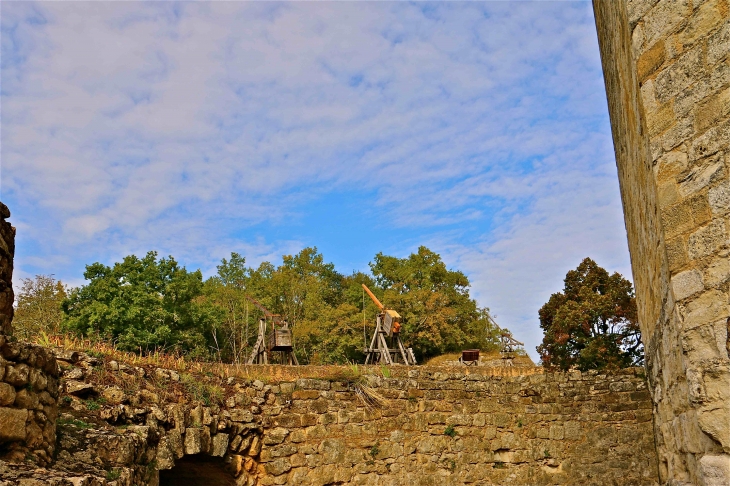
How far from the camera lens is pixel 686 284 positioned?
3.00 meters

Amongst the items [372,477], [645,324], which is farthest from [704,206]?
[372,477]

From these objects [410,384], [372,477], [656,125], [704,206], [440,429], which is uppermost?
[656,125]

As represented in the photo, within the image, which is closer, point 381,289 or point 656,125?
point 656,125

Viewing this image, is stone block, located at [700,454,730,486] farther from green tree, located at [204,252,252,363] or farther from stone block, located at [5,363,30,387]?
green tree, located at [204,252,252,363]

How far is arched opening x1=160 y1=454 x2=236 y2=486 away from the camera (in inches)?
301

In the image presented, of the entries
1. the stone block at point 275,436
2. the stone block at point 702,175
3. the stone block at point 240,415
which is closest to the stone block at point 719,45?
the stone block at point 702,175

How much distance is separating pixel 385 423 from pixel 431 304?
65.2 feet

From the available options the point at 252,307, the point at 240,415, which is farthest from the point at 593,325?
the point at 252,307

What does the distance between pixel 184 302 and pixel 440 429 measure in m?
17.3

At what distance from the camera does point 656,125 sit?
3.29 meters

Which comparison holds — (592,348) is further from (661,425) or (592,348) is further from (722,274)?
(722,274)

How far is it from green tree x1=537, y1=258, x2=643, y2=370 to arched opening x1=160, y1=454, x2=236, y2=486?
885 centimetres

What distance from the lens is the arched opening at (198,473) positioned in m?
7.66

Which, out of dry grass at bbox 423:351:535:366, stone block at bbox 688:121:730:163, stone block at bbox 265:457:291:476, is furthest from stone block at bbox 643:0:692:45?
dry grass at bbox 423:351:535:366
